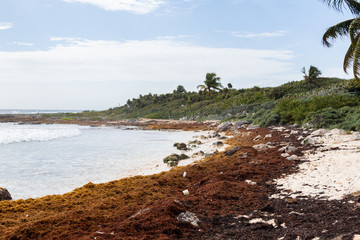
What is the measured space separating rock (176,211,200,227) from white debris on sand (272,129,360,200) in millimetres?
2039

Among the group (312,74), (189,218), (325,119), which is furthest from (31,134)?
(312,74)

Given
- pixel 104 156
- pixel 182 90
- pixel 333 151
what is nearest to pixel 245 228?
pixel 333 151

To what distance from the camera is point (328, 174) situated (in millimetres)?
6469

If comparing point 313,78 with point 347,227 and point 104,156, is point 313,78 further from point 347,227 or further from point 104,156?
point 347,227

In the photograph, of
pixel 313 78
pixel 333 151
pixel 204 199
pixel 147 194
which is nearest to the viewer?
pixel 204 199

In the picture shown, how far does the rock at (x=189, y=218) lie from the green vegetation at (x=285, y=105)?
10210mm

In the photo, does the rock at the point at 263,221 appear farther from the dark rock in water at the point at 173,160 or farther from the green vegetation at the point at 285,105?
the green vegetation at the point at 285,105

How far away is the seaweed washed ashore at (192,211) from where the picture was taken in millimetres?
4094

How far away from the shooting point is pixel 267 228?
4152 millimetres

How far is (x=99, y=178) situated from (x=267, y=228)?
22.5 feet

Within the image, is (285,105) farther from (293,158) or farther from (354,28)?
(293,158)

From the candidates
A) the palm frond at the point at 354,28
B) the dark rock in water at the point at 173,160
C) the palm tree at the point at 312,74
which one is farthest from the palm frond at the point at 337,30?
the palm tree at the point at 312,74

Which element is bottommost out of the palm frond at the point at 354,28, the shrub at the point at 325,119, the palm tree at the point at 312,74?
the shrub at the point at 325,119

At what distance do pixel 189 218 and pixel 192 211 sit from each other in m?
0.39
